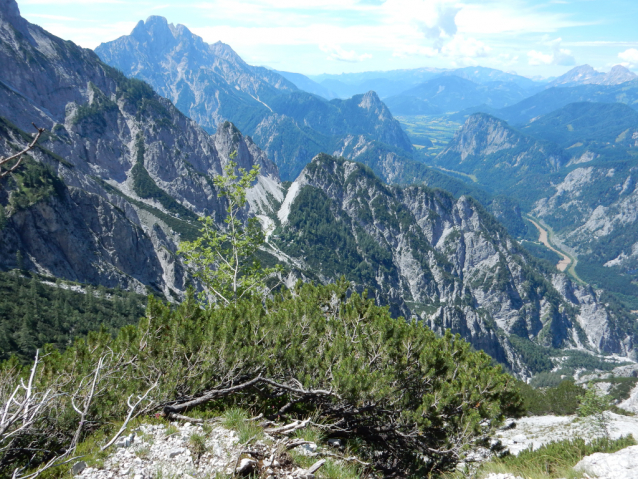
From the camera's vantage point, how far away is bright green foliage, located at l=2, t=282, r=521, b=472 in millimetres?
12016

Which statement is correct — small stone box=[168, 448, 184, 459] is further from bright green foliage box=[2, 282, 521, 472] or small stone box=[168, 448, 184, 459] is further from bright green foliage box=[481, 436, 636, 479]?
bright green foliage box=[481, 436, 636, 479]

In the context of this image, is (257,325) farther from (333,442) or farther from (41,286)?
(41,286)

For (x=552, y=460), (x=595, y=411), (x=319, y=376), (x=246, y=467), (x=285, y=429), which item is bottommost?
(x=595, y=411)

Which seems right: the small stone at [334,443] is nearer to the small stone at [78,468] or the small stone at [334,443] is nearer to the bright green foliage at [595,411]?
the small stone at [78,468]

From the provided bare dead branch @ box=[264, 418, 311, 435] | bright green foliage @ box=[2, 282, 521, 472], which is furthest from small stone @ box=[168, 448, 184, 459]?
bare dead branch @ box=[264, 418, 311, 435]

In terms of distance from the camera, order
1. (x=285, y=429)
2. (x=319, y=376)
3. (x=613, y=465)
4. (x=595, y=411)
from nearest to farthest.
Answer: (x=613, y=465)
(x=285, y=429)
(x=319, y=376)
(x=595, y=411)

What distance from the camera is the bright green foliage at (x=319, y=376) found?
12.0 metres

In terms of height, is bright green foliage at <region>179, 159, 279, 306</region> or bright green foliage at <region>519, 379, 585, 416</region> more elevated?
bright green foliage at <region>179, 159, 279, 306</region>

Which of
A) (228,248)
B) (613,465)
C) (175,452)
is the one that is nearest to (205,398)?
(175,452)

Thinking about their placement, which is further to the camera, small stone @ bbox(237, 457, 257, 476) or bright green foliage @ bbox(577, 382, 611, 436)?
bright green foliage @ bbox(577, 382, 611, 436)

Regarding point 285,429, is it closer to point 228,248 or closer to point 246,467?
point 246,467

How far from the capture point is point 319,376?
41.5 ft

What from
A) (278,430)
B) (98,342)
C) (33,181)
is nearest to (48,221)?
(33,181)

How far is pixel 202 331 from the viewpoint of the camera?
1409 centimetres
